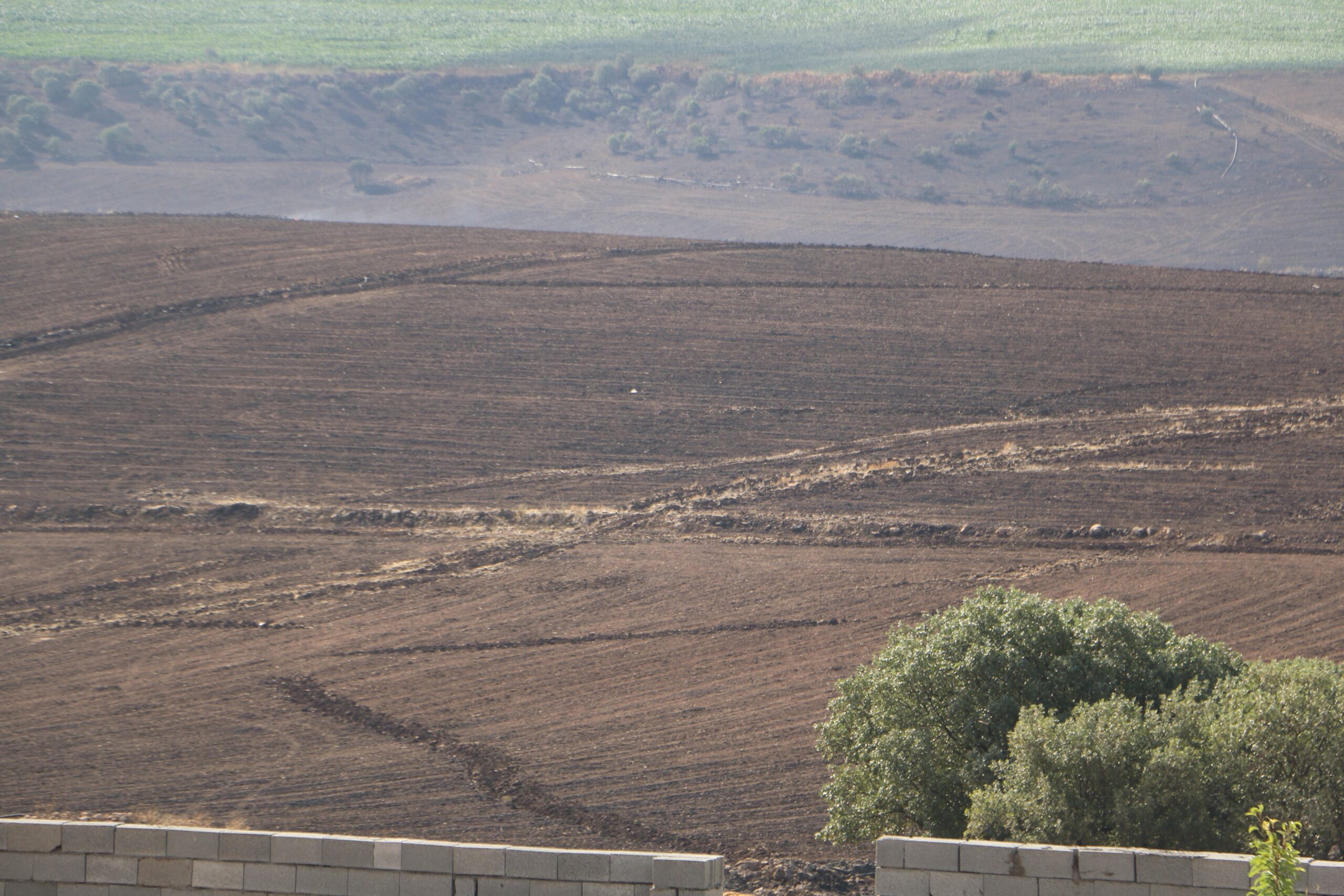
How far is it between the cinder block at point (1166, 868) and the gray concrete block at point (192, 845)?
21.1 feet

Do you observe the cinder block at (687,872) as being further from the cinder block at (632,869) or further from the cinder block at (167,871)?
the cinder block at (167,871)

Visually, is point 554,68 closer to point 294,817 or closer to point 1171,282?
point 1171,282

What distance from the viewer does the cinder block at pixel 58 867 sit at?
923 centimetres

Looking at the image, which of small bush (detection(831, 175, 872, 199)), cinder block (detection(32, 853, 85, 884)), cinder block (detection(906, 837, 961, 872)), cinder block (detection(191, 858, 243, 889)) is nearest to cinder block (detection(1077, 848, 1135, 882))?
cinder block (detection(906, 837, 961, 872))

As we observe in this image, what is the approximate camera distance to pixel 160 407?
27.8 meters

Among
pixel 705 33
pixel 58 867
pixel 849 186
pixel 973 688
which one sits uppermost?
pixel 705 33

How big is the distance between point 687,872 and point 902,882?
1.62 meters

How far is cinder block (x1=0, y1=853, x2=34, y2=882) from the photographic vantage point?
363 inches

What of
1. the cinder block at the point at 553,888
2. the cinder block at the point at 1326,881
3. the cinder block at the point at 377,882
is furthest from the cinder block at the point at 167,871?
the cinder block at the point at 1326,881

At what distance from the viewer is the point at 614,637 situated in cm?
2058

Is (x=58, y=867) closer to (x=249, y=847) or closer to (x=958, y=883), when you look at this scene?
(x=249, y=847)

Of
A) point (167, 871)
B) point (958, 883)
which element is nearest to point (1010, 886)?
point (958, 883)

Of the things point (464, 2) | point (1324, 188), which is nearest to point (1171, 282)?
point (1324, 188)

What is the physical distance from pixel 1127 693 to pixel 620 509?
13.6 m
